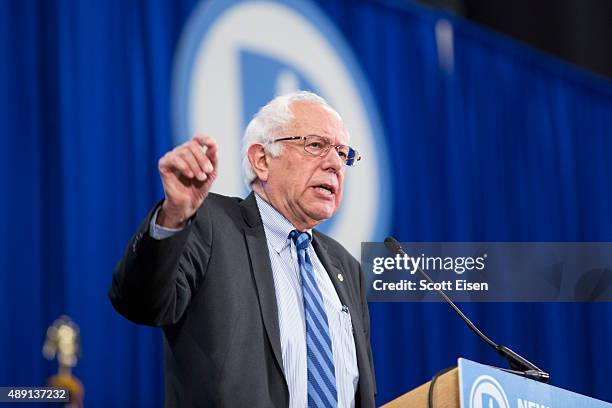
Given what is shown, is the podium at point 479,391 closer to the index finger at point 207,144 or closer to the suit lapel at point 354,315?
the suit lapel at point 354,315

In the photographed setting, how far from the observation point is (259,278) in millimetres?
2113

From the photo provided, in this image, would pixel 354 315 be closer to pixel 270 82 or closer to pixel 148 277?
pixel 148 277

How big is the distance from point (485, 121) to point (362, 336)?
328 centimetres

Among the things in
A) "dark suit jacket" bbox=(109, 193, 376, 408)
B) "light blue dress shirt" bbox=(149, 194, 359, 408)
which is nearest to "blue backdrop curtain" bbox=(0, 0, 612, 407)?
"light blue dress shirt" bbox=(149, 194, 359, 408)

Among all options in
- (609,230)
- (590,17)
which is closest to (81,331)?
(609,230)

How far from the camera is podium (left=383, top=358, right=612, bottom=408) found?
1718 millimetres

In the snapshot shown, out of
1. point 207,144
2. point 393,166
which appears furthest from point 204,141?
point 393,166

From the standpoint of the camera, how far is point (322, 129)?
2.44m

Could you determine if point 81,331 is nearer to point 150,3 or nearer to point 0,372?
point 0,372

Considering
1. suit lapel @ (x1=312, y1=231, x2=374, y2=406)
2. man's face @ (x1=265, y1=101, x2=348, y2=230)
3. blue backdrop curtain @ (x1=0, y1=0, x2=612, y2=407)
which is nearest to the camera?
suit lapel @ (x1=312, y1=231, x2=374, y2=406)

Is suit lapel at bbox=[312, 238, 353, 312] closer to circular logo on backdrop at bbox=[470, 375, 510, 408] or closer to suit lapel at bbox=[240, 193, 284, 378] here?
suit lapel at bbox=[240, 193, 284, 378]

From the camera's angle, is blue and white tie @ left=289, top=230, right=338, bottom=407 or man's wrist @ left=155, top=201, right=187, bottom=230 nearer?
man's wrist @ left=155, top=201, right=187, bottom=230

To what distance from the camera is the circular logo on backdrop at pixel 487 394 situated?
173cm

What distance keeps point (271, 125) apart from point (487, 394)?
1.01m
